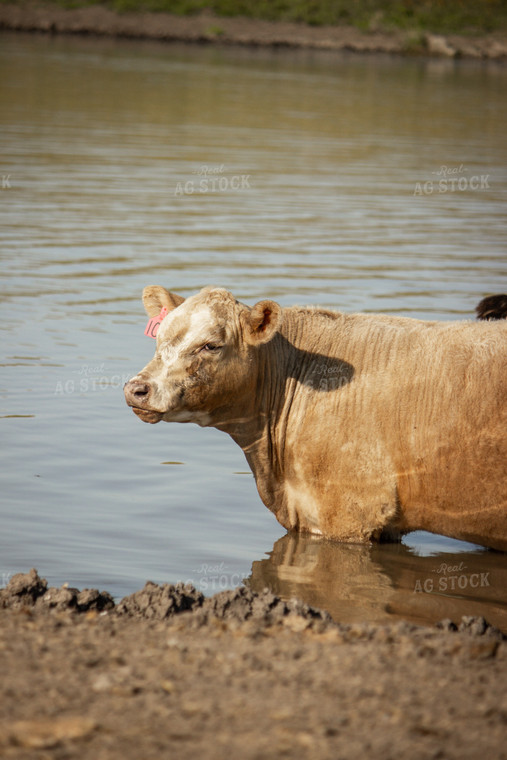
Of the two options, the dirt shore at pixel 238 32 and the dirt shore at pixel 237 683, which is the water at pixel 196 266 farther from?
the dirt shore at pixel 238 32

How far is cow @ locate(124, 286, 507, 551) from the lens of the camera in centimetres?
729

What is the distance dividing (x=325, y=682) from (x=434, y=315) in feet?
29.5

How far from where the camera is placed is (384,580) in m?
7.46

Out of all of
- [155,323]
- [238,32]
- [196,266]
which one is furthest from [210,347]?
[238,32]

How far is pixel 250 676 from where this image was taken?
16.8ft

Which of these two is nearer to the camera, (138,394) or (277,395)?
(138,394)

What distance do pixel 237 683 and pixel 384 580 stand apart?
261 cm

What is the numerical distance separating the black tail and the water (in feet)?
6.28

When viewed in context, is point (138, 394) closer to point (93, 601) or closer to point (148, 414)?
point (148, 414)

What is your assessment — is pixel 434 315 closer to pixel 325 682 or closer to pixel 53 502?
pixel 53 502

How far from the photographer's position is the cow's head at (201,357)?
7.26m

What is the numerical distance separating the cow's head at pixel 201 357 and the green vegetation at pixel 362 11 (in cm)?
6671

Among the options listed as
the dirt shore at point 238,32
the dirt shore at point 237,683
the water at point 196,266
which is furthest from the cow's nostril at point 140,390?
the dirt shore at point 238,32

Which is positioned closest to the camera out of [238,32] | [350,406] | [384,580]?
[384,580]
